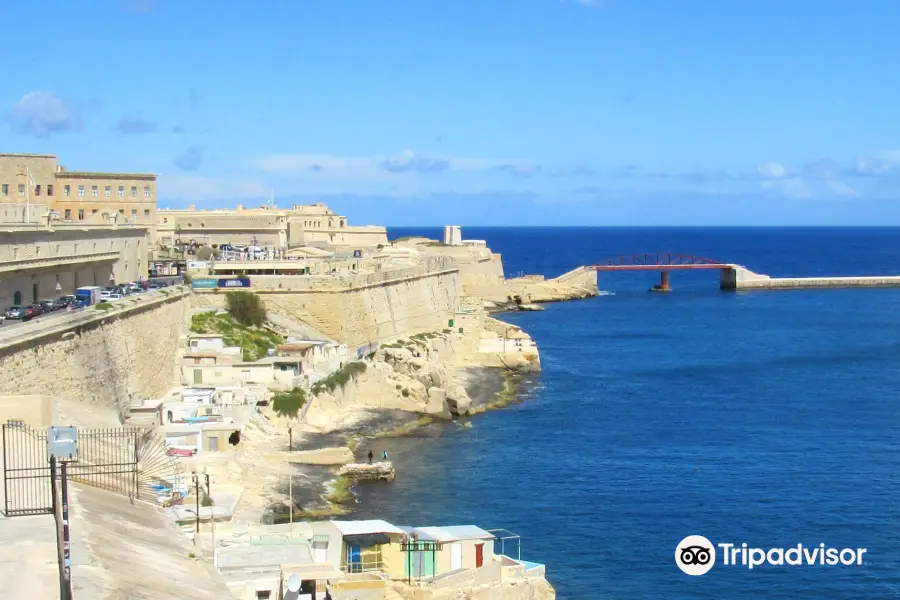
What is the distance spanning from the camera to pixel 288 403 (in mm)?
31562

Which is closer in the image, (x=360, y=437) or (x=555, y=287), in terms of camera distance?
(x=360, y=437)

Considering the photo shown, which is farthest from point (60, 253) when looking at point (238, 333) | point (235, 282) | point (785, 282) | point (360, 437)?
point (785, 282)

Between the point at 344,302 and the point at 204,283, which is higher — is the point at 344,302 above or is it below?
below

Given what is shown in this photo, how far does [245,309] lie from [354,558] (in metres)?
22.3

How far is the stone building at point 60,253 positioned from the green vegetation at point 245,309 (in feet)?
12.4

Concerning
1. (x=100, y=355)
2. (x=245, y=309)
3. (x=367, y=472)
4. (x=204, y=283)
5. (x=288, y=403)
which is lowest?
(x=367, y=472)

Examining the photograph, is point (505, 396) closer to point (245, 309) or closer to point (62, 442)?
point (245, 309)

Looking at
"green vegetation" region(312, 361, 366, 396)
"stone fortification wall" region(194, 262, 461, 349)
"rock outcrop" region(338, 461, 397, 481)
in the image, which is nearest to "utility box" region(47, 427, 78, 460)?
"rock outcrop" region(338, 461, 397, 481)

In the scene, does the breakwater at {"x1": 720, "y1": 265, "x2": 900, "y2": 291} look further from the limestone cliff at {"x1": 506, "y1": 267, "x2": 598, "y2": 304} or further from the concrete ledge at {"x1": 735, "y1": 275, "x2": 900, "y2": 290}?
the limestone cliff at {"x1": 506, "y1": 267, "x2": 598, "y2": 304}

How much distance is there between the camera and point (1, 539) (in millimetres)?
12930

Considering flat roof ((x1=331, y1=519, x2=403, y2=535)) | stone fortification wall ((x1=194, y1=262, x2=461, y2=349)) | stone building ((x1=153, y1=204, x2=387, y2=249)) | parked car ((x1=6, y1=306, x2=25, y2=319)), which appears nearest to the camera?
flat roof ((x1=331, y1=519, x2=403, y2=535))

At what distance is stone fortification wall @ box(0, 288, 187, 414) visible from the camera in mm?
24062

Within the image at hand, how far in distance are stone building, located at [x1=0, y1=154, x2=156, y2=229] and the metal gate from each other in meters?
22.1

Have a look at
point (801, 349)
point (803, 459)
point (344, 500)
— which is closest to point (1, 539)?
point (344, 500)
